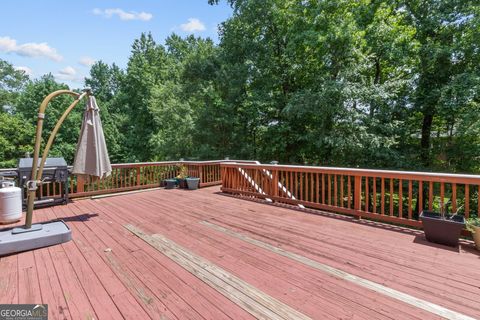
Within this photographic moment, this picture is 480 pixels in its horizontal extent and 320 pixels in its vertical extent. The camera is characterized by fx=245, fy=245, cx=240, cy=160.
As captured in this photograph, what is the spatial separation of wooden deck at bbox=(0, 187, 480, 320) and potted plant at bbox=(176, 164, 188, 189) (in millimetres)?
3101

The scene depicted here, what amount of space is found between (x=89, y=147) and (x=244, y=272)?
2.95 m

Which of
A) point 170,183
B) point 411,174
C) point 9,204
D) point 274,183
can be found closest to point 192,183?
point 170,183

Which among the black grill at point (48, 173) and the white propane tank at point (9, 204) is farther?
the black grill at point (48, 173)

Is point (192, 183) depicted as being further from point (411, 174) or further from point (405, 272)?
point (405, 272)

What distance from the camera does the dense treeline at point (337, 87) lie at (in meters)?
8.27

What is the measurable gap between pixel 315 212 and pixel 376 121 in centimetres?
562

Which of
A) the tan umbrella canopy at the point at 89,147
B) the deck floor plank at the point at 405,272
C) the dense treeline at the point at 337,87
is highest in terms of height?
the dense treeline at the point at 337,87

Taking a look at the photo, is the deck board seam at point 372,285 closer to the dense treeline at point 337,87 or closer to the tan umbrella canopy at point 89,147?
the tan umbrella canopy at point 89,147

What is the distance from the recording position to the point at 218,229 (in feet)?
11.5

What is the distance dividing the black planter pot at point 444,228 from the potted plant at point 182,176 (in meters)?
5.43

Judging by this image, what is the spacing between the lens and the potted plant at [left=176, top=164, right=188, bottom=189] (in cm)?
691

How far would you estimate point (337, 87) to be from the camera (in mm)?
8180

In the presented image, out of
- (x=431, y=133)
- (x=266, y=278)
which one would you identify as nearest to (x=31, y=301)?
(x=266, y=278)

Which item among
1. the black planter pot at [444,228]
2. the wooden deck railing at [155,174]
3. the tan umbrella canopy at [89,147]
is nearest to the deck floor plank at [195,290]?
the tan umbrella canopy at [89,147]
